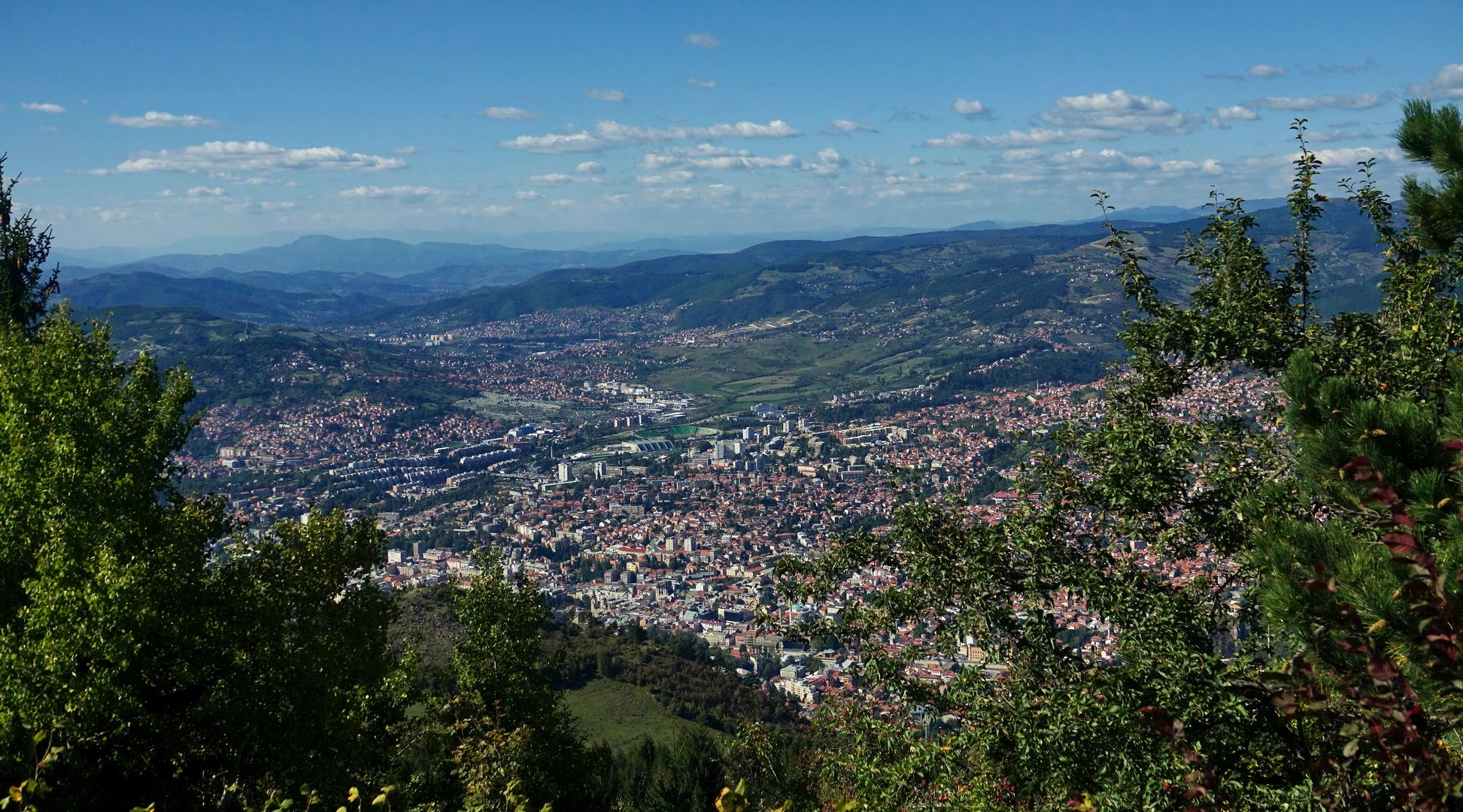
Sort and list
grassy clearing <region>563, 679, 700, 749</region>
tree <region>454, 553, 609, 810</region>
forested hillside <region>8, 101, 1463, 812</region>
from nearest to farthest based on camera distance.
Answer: forested hillside <region>8, 101, 1463, 812</region> < tree <region>454, 553, 609, 810</region> < grassy clearing <region>563, 679, 700, 749</region>

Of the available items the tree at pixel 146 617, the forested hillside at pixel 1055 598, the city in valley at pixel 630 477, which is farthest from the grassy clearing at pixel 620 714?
the tree at pixel 146 617

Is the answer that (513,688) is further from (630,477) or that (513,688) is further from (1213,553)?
(630,477)

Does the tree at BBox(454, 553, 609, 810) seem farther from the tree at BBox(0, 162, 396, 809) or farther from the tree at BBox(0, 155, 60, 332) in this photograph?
the tree at BBox(0, 155, 60, 332)

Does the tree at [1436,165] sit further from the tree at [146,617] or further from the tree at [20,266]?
the tree at [20,266]

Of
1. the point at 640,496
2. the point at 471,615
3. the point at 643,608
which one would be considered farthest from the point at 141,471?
the point at 640,496

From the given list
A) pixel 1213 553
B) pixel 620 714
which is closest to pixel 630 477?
pixel 620 714

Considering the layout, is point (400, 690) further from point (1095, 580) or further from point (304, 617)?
point (1095, 580)

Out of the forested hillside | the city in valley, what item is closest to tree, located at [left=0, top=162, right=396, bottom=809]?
the forested hillside

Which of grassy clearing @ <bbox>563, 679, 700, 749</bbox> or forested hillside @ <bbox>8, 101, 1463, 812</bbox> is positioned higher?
forested hillside @ <bbox>8, 101, 1463, 812</bbox>
